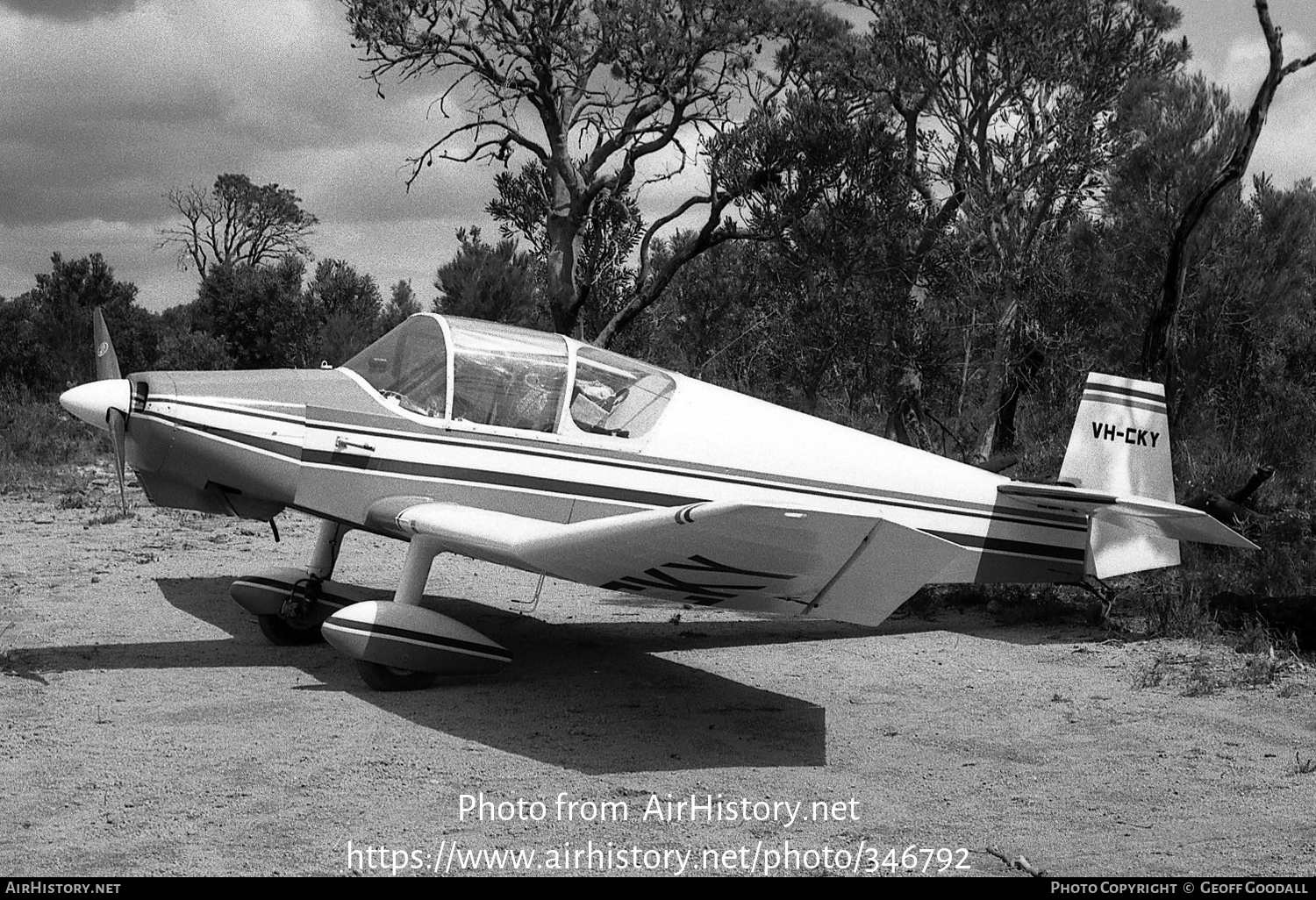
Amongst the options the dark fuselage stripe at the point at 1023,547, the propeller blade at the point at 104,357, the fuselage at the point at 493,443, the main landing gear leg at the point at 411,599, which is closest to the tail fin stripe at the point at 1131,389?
the dark fuselage stripe at the point at 1023,547

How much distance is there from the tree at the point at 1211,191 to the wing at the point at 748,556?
6516 millimetres

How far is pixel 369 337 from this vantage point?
30188 millimetres

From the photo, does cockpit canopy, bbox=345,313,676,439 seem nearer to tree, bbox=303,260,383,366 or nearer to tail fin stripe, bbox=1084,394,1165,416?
tail fin stripe, bbox=1084,394,1165,416

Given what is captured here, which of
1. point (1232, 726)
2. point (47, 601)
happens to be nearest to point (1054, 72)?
point (1232, 726)

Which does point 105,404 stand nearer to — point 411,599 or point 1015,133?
point 411,599

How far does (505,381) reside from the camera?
6.43m

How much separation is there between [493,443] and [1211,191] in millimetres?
7028

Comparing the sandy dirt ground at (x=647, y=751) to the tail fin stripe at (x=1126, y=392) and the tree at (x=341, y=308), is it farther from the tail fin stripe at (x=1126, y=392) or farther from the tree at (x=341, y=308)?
the tree at (x=341, y=308)

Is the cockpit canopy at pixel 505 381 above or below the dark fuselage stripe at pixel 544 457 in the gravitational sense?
above

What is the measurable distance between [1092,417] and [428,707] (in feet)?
14.5

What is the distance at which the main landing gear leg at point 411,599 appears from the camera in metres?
5.68

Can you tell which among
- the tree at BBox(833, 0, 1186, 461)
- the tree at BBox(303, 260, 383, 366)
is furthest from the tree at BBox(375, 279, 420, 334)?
the tree at BBox(833, 0, 1186, 461)

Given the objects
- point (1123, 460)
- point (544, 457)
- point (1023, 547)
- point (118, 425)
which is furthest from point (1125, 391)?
Result: point (118, 425)

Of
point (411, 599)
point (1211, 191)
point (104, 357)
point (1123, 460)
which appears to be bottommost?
point (411, 599)
